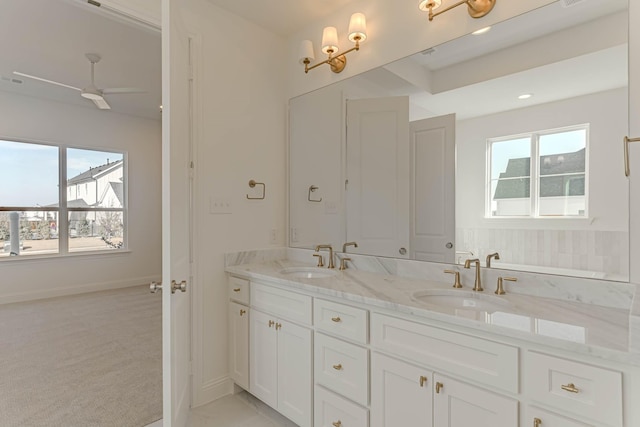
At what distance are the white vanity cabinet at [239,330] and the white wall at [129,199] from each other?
4.16 meters

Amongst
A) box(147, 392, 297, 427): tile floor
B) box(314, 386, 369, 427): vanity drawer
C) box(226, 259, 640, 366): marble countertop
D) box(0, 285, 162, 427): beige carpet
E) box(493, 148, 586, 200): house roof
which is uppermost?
box(493, 148, 586, 200): house roof

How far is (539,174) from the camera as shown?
1562mm

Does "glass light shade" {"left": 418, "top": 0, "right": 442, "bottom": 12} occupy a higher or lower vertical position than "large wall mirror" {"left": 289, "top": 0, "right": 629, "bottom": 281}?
higher

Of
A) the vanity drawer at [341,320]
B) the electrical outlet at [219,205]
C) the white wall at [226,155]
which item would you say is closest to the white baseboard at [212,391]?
the white wall at [226,155]

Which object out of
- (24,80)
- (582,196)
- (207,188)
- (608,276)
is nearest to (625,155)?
(582,196)

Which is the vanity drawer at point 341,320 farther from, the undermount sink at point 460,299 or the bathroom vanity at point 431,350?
Answer: the undermount sink at point 460,299

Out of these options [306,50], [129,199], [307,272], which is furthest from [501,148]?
[129,199]

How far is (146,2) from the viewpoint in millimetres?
1921

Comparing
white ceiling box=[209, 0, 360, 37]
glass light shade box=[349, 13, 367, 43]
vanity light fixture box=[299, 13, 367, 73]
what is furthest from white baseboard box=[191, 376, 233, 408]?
white ceiling box=[209, 0, 360, 37]

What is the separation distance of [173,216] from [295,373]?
1081mm

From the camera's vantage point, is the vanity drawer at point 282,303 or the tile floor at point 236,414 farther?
the tile floor at point 236,414

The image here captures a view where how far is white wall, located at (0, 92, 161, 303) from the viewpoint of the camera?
4.61 m

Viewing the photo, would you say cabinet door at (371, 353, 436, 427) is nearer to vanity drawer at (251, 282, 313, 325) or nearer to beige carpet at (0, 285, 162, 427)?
vanity drawer at (251, 282, 313, 325)

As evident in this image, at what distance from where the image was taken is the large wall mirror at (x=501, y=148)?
4.53 feet
